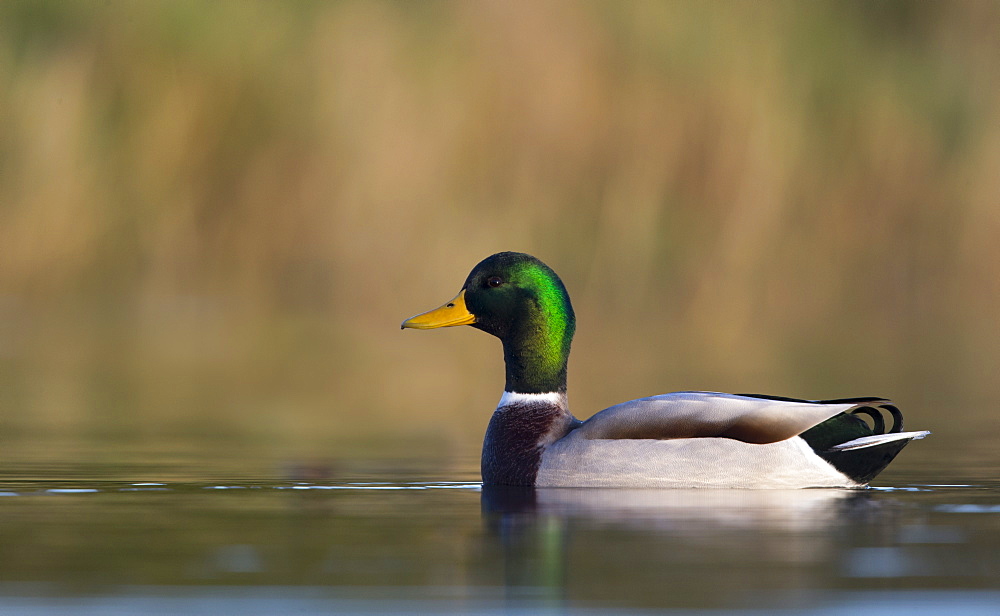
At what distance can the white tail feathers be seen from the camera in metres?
6.41

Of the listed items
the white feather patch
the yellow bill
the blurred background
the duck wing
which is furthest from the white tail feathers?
the blurred background

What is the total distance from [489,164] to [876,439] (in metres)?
14.4

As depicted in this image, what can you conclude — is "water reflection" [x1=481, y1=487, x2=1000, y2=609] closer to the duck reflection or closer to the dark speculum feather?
the duck reflection

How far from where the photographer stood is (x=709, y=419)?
22.0ft

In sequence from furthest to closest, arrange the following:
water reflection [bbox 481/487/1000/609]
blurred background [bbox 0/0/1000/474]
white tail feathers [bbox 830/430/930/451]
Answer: blurred background [bbox 0/0/1000/474]
white tail feathers [bbox 830/430/930/451]
water reflection [bbox 481/487/1000/609]

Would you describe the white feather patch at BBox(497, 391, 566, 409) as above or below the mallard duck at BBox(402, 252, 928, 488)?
above

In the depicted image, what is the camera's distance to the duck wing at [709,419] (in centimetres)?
662

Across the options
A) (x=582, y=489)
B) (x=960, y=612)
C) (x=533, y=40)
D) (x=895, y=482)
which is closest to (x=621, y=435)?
(x=582, y=489)

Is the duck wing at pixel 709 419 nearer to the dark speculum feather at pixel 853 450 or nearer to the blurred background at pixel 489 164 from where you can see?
the dark speculum feather at pixel 853 450

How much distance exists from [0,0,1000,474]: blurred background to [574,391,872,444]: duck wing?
10.3 meters

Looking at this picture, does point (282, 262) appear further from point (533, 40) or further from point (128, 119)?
point (533, 40)

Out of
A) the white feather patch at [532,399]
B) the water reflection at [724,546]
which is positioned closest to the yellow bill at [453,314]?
the white feather patch at [532,399]

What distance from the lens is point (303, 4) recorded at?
2270 centimetres

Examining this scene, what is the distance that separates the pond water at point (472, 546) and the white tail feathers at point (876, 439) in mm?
206
